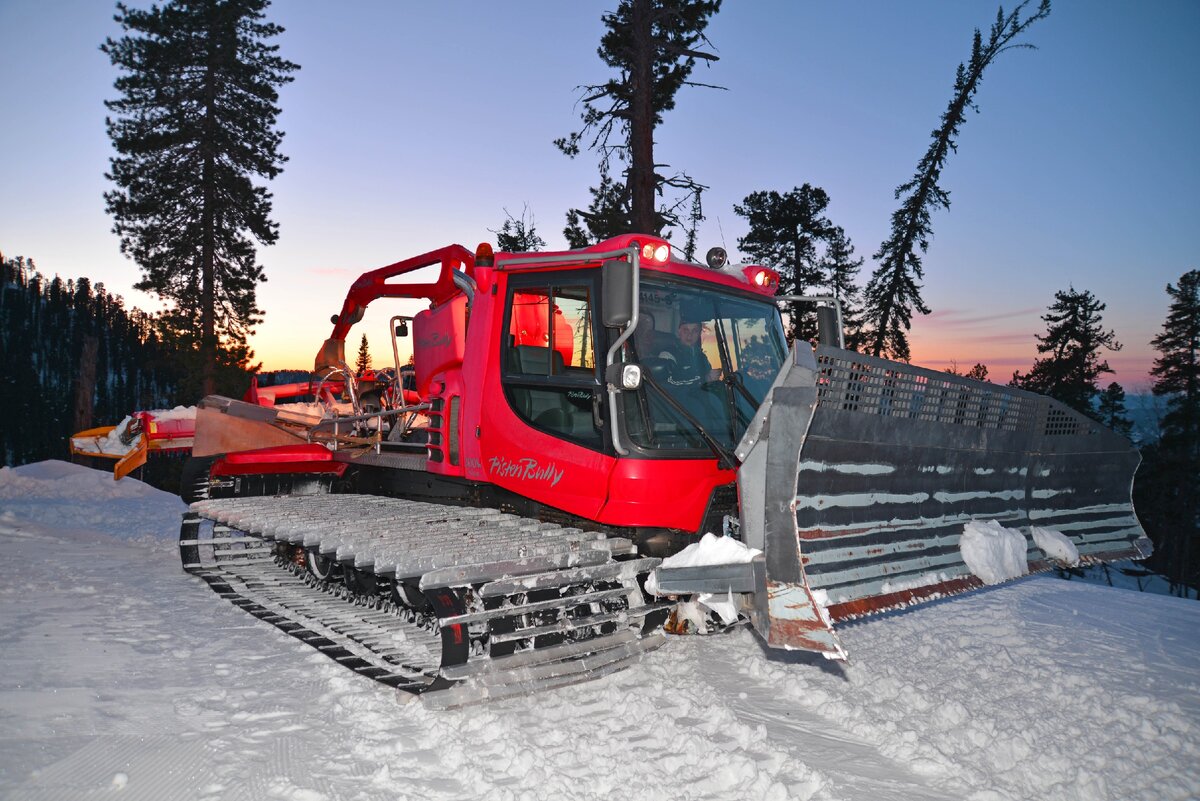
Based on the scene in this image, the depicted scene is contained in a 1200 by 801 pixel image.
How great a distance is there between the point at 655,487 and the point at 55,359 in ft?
310

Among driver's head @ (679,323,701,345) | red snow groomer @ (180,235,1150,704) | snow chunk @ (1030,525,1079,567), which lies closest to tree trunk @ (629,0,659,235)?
red snow groomer @ (180,235,1150,704)

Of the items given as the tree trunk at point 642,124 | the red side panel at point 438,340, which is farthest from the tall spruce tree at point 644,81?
the red side panel at point 438,340

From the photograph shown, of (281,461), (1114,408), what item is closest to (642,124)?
(281,461)

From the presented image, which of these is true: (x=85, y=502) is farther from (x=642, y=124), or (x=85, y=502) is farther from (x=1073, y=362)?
(x=1073, y=362)

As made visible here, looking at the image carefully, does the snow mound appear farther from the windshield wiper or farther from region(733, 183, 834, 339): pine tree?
region(733, 183, 834, 339): pine tree

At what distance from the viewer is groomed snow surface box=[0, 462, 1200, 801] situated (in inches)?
137

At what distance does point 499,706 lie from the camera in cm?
444

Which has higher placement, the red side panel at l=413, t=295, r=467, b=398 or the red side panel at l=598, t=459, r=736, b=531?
the red side panel at l=413, t=295, r=467, b=398

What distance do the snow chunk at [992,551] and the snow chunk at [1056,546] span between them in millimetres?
399

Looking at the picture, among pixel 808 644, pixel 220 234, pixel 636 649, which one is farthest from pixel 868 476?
pixel 220 234

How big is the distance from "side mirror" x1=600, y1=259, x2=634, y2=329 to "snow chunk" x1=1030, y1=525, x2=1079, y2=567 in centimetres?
338

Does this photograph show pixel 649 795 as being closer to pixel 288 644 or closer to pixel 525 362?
pixel 525 362

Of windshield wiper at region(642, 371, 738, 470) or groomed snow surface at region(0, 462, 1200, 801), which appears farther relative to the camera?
windshield wiper at region(642, 371, 738, 470)

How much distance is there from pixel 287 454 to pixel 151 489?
10.2 meters
